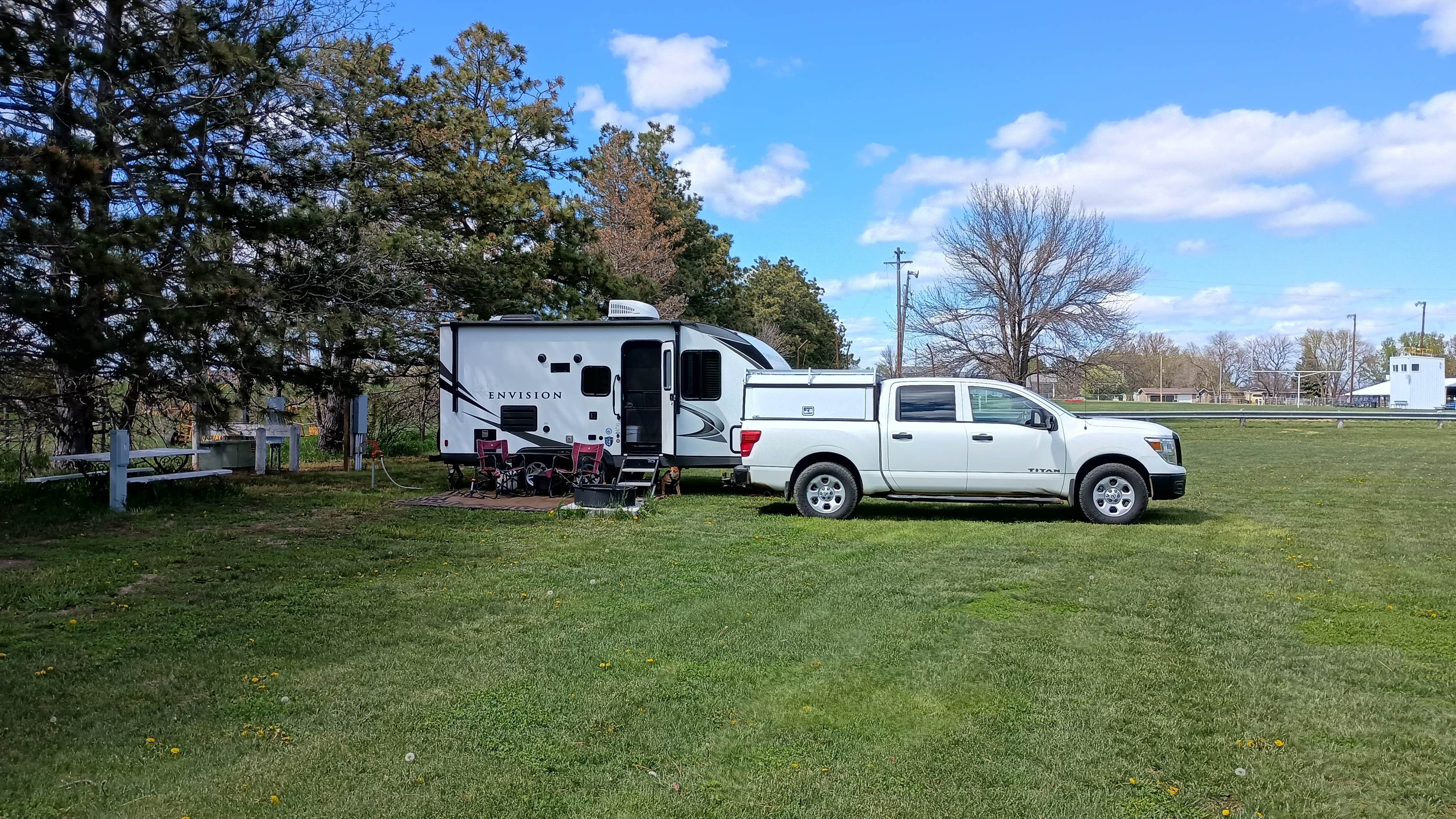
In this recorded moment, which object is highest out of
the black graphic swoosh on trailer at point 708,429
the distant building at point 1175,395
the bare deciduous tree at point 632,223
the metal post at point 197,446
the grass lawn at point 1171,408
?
the bare deciduous tree at point 632,223

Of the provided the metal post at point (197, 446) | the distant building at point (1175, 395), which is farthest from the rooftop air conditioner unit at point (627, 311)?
the distant building at point (1175, 395)

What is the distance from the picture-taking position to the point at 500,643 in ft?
21.0

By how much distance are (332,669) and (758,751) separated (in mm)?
2762

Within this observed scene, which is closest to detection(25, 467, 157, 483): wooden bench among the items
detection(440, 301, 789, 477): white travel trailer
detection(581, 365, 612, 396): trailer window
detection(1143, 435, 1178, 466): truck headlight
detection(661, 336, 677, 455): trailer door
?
detection(440, 301, 789, 477): white travel trailer

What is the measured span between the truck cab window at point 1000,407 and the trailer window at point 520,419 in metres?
6.77

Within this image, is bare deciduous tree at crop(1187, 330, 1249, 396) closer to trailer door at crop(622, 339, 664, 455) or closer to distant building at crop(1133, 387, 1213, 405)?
distant building at crop(1133, 387, 1213, 405)

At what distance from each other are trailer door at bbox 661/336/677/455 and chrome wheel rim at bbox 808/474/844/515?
10.5 ft

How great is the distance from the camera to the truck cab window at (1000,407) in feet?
39.4

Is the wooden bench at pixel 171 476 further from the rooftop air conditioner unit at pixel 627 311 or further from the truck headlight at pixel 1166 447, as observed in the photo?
the truck headlight at pixel 1166 447

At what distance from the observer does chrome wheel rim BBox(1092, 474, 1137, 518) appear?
11812 millimetres

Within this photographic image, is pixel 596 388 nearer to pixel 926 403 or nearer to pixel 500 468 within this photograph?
pixel 500 468

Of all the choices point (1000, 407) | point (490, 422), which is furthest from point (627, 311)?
point (1000, 407)

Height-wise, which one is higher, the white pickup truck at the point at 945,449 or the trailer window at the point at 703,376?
the trailer window at the point at 703,376

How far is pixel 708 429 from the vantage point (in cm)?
1505
